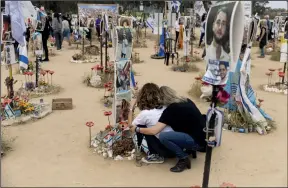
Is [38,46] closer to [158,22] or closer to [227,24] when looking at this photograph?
[227,24]

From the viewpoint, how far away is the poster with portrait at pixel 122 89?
4979 millimetres

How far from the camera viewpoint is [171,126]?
168 inches

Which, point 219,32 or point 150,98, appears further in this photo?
point 150,98

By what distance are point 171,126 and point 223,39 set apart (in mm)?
1568

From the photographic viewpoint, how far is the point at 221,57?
309 centimetres

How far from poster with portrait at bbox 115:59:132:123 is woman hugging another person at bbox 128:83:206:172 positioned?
2.14 ft

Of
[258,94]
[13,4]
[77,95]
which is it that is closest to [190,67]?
[258,94]

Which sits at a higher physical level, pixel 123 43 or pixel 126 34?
pixel 126 34

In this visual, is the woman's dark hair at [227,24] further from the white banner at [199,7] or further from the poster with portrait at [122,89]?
the white banner at [199,7]

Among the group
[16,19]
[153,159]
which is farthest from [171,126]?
[16,19]

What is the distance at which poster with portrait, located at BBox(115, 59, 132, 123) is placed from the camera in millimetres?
4979

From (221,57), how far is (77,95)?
→ 17.3 feet

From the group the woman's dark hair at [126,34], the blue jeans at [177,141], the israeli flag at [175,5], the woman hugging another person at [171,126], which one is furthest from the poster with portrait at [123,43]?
the israeli flag at [175,5]

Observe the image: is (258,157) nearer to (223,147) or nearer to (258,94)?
(223,147)
